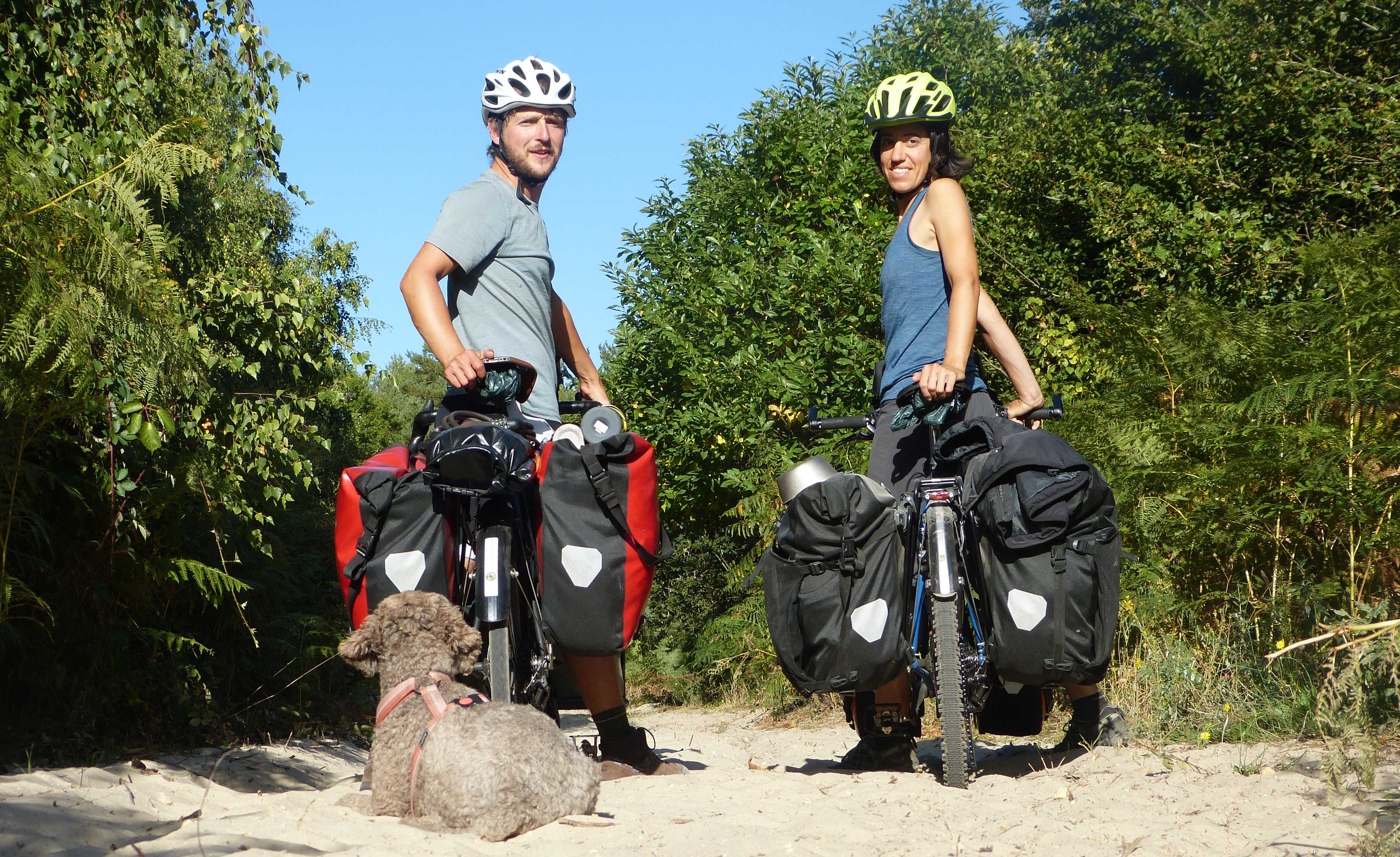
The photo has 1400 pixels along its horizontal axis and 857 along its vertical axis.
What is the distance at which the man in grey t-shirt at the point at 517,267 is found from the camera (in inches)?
160

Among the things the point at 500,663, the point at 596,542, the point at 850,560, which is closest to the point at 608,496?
the point at 596,542

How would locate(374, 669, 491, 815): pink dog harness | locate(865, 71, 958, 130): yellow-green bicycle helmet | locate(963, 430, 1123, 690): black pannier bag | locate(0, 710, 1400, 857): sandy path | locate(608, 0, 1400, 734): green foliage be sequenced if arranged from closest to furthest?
locate(0, 710, 1400, 857): sandy path → locate(374, 669, 491, 815): pink dog harness → locate(963, 430, 1123, 690): black pannier bag → locate(865, 71, 958, 130): yellow-green bicycle helmet → locate(608, 0, 1400, 734): green foliage

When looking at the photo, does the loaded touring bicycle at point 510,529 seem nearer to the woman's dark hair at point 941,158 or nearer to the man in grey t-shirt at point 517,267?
the man in grey t-shirt at point 517,267

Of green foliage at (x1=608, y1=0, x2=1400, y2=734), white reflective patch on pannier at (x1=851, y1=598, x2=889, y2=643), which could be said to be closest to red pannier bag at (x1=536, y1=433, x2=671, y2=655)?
white reflective patch on pannier at (x1=851, y1=598, x2=889, y2=643)

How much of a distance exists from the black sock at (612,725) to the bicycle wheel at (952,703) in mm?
1241

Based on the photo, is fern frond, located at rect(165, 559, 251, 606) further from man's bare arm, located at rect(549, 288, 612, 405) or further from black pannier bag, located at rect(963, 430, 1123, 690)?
black pannier bag, located at rect(963, 430, 1123, 690)

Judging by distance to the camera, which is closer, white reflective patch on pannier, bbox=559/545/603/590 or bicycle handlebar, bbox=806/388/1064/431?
white reflective patch on pannier, bbox=559/545/603/590

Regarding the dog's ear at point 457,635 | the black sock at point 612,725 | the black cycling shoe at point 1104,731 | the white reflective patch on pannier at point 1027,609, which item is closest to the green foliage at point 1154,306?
the black cycling shoe at point 1104,731

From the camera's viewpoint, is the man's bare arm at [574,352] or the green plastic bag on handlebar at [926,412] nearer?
the green plastic bag on handlebar at [926,412]

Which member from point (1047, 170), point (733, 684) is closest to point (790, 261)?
point (1047, 170)

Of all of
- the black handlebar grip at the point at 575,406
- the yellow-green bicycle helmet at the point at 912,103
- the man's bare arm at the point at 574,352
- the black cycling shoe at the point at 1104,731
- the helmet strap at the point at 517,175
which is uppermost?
the yellow-green bicycle helmet at the point at 912,103

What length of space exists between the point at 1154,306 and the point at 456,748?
606cm

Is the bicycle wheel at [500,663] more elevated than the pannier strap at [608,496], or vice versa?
the pannier strap at [608,496]

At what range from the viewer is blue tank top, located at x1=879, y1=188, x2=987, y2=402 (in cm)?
438
